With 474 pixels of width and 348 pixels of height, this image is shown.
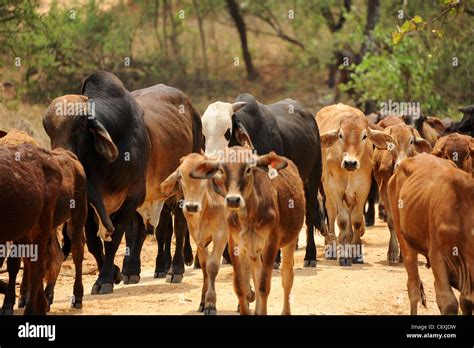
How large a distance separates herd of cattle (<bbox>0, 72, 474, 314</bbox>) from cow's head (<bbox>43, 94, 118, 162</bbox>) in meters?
0.02

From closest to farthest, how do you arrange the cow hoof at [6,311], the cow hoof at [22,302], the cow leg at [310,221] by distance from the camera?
the cow hoof at [6,311] < the cow hoof at [22,302] < the cow leg at [310,221]

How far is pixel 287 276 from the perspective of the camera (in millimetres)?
13102

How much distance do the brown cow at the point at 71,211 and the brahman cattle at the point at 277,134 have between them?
2247 millimetres

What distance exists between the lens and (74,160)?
13.9 meters

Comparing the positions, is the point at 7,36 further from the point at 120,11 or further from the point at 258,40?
the point at 258,40

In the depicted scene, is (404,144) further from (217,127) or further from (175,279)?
(175,279)

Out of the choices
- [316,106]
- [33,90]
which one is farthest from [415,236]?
[316,106]

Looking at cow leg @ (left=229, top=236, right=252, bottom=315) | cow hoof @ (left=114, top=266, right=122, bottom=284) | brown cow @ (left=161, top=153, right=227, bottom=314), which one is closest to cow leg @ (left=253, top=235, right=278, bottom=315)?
cow leg @ (left=229, top=236, right=252, bottom=315)

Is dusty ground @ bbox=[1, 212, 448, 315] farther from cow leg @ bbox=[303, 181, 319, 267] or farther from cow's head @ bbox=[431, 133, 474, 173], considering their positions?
cow's head @ bbox=[431, 133, 474, 173]

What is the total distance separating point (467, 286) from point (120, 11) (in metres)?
33.2

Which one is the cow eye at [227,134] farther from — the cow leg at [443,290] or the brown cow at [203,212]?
the cow leg at [443,290]

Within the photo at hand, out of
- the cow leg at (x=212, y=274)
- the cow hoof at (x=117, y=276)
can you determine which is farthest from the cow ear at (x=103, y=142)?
the cow leg at (x=212, y=274)

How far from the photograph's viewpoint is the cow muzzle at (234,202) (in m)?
11.7

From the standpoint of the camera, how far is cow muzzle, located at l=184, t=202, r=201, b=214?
13055mm
